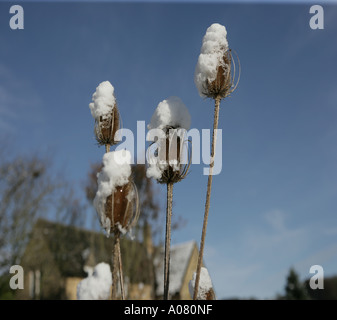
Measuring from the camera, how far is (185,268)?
895 inches

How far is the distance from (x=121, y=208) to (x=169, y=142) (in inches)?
17.1

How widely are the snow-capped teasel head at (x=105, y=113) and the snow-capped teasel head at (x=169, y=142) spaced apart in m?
0.29

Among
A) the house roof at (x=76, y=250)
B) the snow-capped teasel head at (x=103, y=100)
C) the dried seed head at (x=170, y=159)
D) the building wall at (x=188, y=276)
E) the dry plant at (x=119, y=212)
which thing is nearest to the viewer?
the dry plant at (x=119, y=212)

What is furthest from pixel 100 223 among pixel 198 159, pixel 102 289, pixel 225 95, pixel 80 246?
pixel 80 246

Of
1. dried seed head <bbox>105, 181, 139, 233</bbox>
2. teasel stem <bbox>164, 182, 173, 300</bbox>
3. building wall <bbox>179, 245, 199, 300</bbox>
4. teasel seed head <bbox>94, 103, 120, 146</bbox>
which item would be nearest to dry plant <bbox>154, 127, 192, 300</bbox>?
teasel stem <bbox>164, 182, 173, 300</bbox>

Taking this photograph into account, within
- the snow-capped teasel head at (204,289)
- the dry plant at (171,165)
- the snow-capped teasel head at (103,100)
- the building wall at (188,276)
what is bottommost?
the building wall at (188,276)

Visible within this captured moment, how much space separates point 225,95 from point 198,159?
1.23ft

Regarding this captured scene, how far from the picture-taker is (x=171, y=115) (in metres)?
1.81

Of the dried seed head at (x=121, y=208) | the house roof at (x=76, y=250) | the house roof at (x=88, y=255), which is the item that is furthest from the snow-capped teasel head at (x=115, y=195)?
the house roof at (x=88, y=255)

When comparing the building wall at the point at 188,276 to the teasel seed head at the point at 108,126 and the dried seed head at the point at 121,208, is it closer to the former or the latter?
the teasel seed head at the point at 108,126

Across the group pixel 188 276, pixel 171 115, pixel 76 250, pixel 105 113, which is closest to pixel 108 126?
pixel 105 113

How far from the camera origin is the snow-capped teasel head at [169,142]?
177cm

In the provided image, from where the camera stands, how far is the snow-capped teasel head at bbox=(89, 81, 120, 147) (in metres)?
2.00

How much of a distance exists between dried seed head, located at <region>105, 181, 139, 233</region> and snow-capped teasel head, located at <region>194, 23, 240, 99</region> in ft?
2.25
